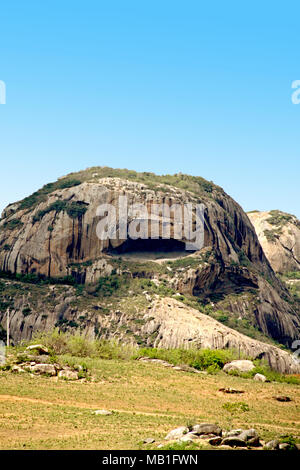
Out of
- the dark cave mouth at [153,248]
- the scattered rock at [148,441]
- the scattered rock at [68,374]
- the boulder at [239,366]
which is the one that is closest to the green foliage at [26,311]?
the dark cave mouth at [153,248]

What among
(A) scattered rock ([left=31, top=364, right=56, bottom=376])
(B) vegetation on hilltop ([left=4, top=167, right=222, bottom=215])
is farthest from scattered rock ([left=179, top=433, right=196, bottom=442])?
(B) vegetation on hilltop ([left=4, top=167, right=222, bottom=215])

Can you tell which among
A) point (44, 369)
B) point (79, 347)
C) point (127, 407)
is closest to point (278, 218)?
point (79, 347)

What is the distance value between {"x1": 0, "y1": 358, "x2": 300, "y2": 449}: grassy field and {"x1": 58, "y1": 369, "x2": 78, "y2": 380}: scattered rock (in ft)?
3.03

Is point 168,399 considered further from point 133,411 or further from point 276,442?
point 276,442

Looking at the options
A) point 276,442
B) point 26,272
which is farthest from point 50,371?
point 26,272

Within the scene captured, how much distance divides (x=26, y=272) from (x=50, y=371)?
44739mm

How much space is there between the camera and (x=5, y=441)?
32219mm

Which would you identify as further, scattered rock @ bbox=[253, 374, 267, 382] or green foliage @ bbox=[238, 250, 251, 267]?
green foliage @ bbox=[238, 250, 251, 267]

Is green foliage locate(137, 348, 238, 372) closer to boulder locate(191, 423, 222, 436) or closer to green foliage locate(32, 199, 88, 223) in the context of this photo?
boulder locate(191, 423, 222, 436)

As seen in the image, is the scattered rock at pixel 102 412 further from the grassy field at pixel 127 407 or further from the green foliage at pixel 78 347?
the green foliage at pixel 78 347

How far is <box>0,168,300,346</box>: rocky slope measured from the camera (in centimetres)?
9319

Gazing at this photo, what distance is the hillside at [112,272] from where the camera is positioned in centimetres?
8581

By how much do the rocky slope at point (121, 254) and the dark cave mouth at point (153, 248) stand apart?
5.2 inches

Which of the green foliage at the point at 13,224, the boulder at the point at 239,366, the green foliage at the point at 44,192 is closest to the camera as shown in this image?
the boulder at the point at 239,366
